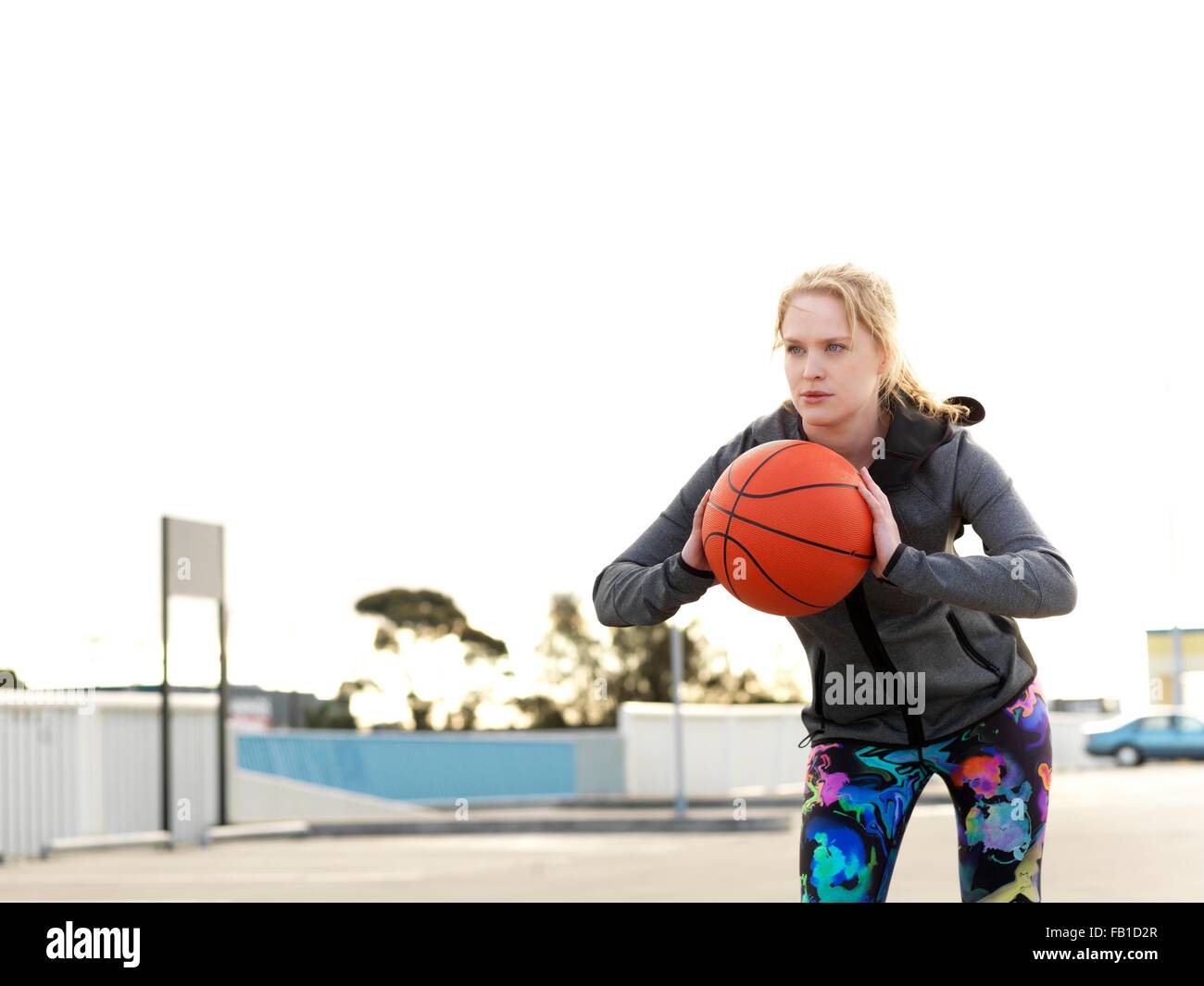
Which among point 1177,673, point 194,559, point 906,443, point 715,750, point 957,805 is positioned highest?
point 194,559

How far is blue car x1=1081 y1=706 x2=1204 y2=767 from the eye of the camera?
39.8 metres

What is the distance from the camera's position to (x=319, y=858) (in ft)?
52.7

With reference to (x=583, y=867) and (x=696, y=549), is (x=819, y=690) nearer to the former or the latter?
(x=696, y=549)

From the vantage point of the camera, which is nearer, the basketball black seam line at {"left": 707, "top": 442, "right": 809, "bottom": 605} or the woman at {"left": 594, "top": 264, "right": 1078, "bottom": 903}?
the basketball black seam line at {"left": 707, "top": 442, "right": 809, "bottom": 605}

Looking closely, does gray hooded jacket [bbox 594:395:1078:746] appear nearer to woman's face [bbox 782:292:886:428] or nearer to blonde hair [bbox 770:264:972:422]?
blonde hair [bbox 770:264:972:422]

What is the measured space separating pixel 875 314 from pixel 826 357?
0.52ft

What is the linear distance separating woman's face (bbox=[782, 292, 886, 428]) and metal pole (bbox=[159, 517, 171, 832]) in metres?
13.6

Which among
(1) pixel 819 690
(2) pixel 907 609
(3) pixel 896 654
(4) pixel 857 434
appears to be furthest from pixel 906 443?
(1) pixel 819 690

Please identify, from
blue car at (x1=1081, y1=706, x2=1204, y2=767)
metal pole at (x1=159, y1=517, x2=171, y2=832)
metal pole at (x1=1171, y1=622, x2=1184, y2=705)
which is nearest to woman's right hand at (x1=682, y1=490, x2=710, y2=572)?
metal pole at (x1=159, y1=517, x2=171, y2=832)

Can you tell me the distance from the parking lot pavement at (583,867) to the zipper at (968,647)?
5.74 meters

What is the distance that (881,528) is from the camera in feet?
11.7

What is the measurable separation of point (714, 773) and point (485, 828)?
7.74 metres

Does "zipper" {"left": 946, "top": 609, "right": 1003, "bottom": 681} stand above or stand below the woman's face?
below
